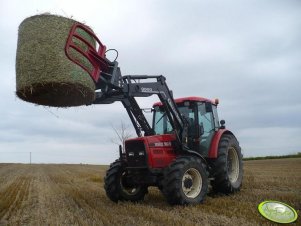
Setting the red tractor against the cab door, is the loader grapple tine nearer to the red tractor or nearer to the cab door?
the red tractor

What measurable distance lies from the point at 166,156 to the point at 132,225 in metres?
2.69

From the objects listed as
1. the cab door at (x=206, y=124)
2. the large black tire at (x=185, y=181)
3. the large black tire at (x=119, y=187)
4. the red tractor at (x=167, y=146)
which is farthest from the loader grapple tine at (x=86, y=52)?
the cab door at (x=206, y=124)

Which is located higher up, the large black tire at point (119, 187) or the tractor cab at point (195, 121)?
the tractor cab at point (195, 121)

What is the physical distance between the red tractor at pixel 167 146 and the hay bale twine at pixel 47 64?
0.35 m

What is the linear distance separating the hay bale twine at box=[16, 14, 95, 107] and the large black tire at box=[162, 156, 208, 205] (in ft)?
7.65

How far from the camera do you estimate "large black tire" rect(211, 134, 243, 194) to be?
8.84 meters

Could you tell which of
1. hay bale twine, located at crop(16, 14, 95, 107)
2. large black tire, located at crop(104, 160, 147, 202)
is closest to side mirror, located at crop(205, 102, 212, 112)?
large black tire, located at crop(104, 160, 147, 202)

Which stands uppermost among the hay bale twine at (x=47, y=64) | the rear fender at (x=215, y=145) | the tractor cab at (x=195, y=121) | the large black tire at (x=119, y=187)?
the hay bale twine at (x=47, y=64)

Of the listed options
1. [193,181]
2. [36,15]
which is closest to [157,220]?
[193,181]

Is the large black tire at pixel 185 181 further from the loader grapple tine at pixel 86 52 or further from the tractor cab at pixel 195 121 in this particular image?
the loader grapple tine at pixel 86 52

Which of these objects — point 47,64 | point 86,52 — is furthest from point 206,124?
point 47,64

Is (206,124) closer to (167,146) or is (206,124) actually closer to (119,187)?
(167,146)

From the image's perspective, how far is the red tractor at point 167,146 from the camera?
24.6 ft

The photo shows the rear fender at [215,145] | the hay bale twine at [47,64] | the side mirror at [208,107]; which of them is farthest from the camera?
the side mirror at [208,107]
